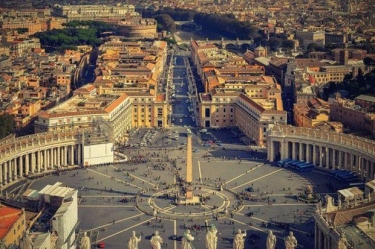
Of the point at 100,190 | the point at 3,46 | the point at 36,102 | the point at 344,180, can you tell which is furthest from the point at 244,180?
the point at 3,46

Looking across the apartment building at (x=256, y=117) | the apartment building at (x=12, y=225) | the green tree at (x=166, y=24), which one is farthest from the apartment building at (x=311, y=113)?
the green tree at (x=166, y=24)

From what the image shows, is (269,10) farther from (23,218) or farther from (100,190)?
(23,218)

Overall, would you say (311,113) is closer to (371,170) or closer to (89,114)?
(371,170)

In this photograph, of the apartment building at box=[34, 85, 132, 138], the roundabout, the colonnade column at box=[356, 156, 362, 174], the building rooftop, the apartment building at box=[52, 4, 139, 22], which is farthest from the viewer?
the apartment building at box=[52, 4, 139, 22]

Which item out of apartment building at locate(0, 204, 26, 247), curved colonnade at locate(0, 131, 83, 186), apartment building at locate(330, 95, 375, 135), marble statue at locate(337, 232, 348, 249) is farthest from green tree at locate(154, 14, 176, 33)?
marble statue at locate(337, 232, 348, 249)

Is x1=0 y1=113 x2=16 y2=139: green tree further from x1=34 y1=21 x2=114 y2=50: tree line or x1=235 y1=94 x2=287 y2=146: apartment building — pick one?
x1=34 y1=21 x2=114 y2=50: tree line

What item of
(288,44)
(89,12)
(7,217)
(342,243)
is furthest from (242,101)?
(89,12)

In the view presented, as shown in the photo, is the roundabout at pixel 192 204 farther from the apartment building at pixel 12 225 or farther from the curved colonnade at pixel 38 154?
the apartment building at pixel 12 225
